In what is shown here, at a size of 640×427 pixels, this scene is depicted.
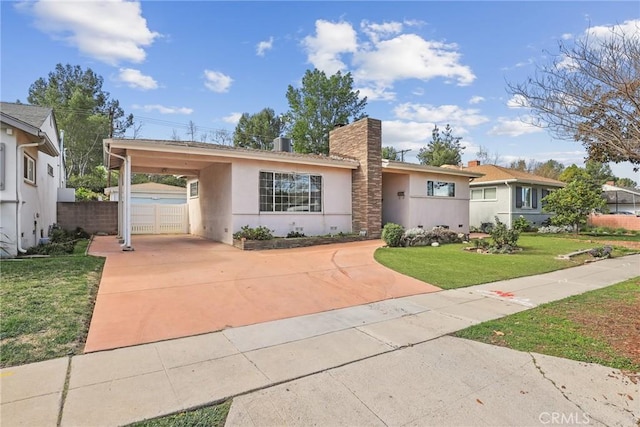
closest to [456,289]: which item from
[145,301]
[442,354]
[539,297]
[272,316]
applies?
[539,297]

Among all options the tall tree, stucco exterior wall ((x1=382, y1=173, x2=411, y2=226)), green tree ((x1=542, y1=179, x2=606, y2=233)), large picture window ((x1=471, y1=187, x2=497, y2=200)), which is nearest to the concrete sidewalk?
stucco exterior wall ((x1=382, y1=173, x2=411, y2=226))

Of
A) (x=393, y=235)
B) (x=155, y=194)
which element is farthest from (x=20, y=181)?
(x=155, y=194)

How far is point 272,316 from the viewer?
5.09 m

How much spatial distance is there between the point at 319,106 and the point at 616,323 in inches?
1340

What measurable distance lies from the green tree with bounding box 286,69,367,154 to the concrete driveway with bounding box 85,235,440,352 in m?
25.9

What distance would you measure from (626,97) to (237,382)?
6.10m

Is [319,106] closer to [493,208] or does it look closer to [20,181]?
[493,208]

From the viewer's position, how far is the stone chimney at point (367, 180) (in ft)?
48.8

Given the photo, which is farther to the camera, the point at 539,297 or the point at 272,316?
the point at 539,297

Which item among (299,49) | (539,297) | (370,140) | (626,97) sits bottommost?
(539,297)

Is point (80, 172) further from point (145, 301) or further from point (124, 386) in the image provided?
point (124, 386)

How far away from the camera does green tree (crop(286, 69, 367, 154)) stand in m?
35.0

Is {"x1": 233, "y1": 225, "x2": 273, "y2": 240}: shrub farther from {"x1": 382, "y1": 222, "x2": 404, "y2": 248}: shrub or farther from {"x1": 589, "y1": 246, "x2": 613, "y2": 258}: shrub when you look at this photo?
{"x1": 589, "y1": 246, "x2": 613, "y2": 258}: shrub

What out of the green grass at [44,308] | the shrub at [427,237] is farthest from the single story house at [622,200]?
the green grass at [44,308]
